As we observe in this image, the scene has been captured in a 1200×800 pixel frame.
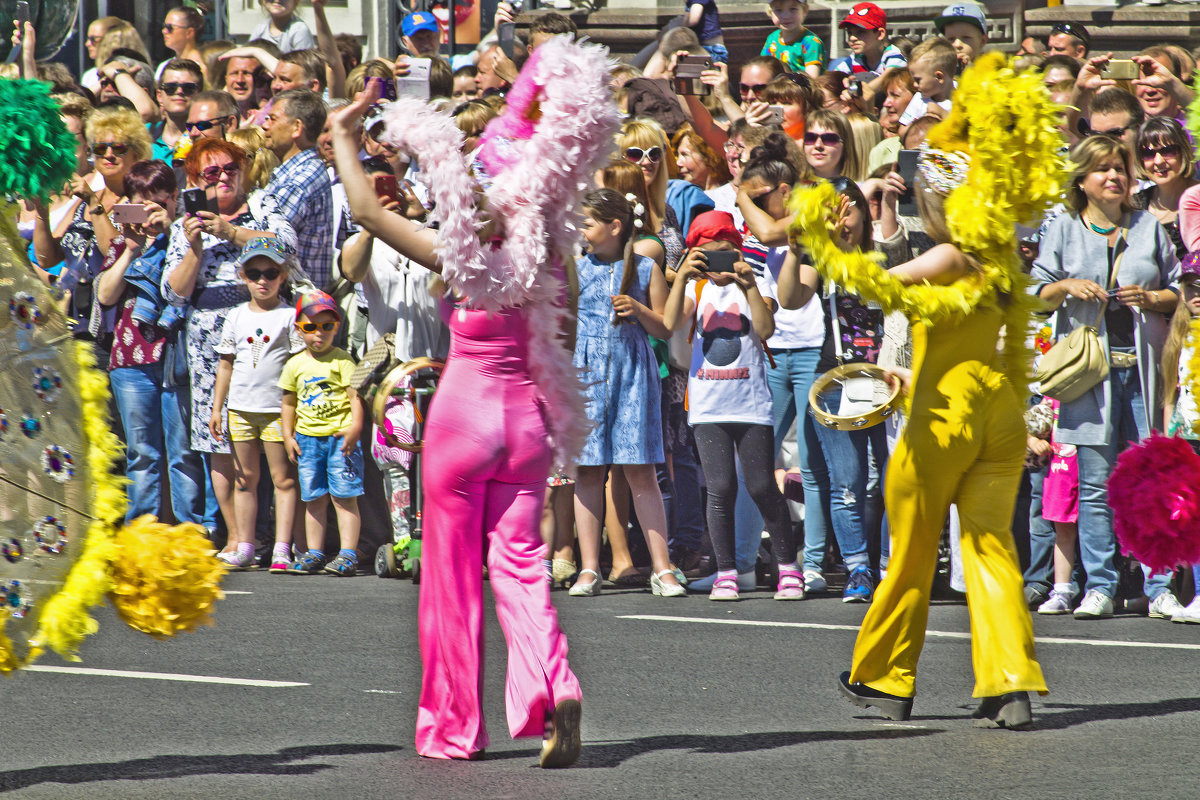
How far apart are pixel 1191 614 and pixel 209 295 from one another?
5.49 m

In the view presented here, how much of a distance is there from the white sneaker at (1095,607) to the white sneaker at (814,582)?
1.30 metres

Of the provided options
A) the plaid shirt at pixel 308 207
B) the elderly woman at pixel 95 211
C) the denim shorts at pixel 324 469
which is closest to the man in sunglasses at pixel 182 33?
the elderly woman at pixel 95 211

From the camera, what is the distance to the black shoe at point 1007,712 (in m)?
5.59

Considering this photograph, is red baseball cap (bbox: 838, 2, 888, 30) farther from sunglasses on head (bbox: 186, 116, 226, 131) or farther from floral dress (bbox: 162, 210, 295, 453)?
floral dress (bbox: 162, 210, 295, 453)

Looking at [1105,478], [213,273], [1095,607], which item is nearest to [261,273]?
[213,273]

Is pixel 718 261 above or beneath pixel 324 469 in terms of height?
above

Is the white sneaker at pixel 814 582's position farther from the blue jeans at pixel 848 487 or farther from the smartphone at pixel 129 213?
the smartphone at pixel 129 213

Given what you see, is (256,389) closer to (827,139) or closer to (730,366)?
(730,366)

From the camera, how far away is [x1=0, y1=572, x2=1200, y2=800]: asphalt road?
4.86 m

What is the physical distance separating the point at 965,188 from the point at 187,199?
505 cm

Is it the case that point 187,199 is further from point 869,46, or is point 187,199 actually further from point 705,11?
point 869,46

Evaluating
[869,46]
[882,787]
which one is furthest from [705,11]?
[882,787]

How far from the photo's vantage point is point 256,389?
9656 mm

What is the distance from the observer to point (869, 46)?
12.6 meters
